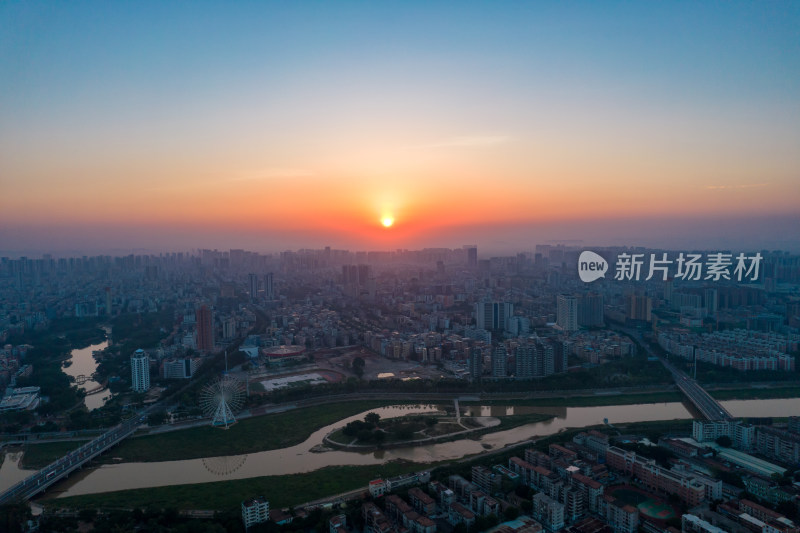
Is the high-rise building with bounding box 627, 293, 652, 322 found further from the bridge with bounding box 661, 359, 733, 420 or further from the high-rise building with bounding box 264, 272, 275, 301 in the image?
the high-rise building with bounding box 264, 272, 275, 301

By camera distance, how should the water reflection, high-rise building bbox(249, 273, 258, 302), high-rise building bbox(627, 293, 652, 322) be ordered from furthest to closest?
1. high-rise building bbox(249, 273, 258, 302)
2. high-rise building bbox(627, 293, 652, 322)
3. the water reflection

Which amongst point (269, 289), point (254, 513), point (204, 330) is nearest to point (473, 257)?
point (269, 289)

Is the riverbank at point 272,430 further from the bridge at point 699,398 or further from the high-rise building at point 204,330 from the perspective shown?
the high-rise building at point 204,330

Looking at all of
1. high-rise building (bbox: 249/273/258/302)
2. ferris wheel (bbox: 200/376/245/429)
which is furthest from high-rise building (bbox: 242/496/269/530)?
high-rise building (bbox: 249/273/258/302)

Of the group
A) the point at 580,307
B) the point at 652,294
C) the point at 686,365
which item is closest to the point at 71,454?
the point at 686,365

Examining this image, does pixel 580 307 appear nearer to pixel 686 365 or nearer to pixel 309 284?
pixel 686 365

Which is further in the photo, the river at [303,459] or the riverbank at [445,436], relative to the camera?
the riverbank at [445,436]

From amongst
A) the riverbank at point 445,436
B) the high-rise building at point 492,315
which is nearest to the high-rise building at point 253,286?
the high-rise building at point 492,315

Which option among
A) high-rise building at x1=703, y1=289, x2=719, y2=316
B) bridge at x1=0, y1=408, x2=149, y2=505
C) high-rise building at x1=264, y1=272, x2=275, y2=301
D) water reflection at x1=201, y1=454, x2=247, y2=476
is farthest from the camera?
high-rise building at x1=264, y1=272, x2=275, y2=301

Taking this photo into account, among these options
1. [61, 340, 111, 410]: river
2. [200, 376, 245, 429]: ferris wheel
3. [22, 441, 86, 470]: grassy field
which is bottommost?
[61, 340, 111, 410]: river
